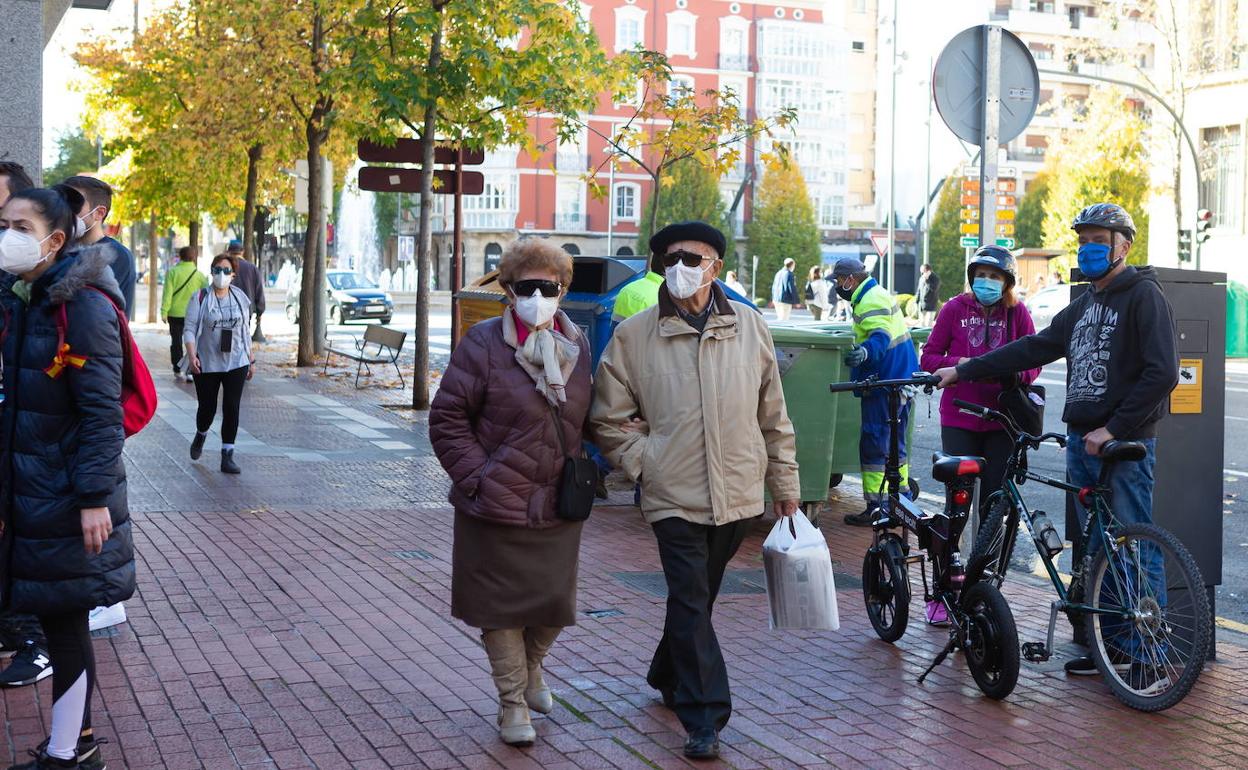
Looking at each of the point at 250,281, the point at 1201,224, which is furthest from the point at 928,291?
the point at 250,281

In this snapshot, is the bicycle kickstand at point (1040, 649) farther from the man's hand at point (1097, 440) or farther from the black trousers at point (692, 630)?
the black trousers at point (692, 630)

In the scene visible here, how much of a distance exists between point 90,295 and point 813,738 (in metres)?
2.84

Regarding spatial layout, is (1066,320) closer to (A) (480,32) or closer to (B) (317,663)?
(B) (317,663)

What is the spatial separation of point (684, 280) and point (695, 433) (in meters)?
0.52

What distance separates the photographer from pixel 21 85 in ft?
33.8

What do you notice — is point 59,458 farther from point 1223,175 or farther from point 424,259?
point 1223,175

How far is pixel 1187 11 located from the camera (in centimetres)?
3575

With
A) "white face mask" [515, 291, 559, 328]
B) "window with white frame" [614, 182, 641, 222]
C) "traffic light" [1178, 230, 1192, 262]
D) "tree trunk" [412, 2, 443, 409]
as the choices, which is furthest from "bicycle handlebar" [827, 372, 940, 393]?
"window with white frame" [614, 182, 641, 222]

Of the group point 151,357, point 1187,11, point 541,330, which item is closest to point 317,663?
point 541,330

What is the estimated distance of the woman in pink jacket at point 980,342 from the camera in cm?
704

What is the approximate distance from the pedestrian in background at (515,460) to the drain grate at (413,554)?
3391 mm

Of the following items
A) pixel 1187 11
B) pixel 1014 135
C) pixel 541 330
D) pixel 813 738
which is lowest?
pixel 813 738

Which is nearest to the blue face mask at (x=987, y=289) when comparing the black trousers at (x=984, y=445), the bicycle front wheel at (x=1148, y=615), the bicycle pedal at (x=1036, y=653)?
the black trousers at (x=984, y=445)

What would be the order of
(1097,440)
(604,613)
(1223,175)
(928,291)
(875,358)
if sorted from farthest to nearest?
(928,291) < (1223,175) < (875,358) < (604,613) < (1097,440)
